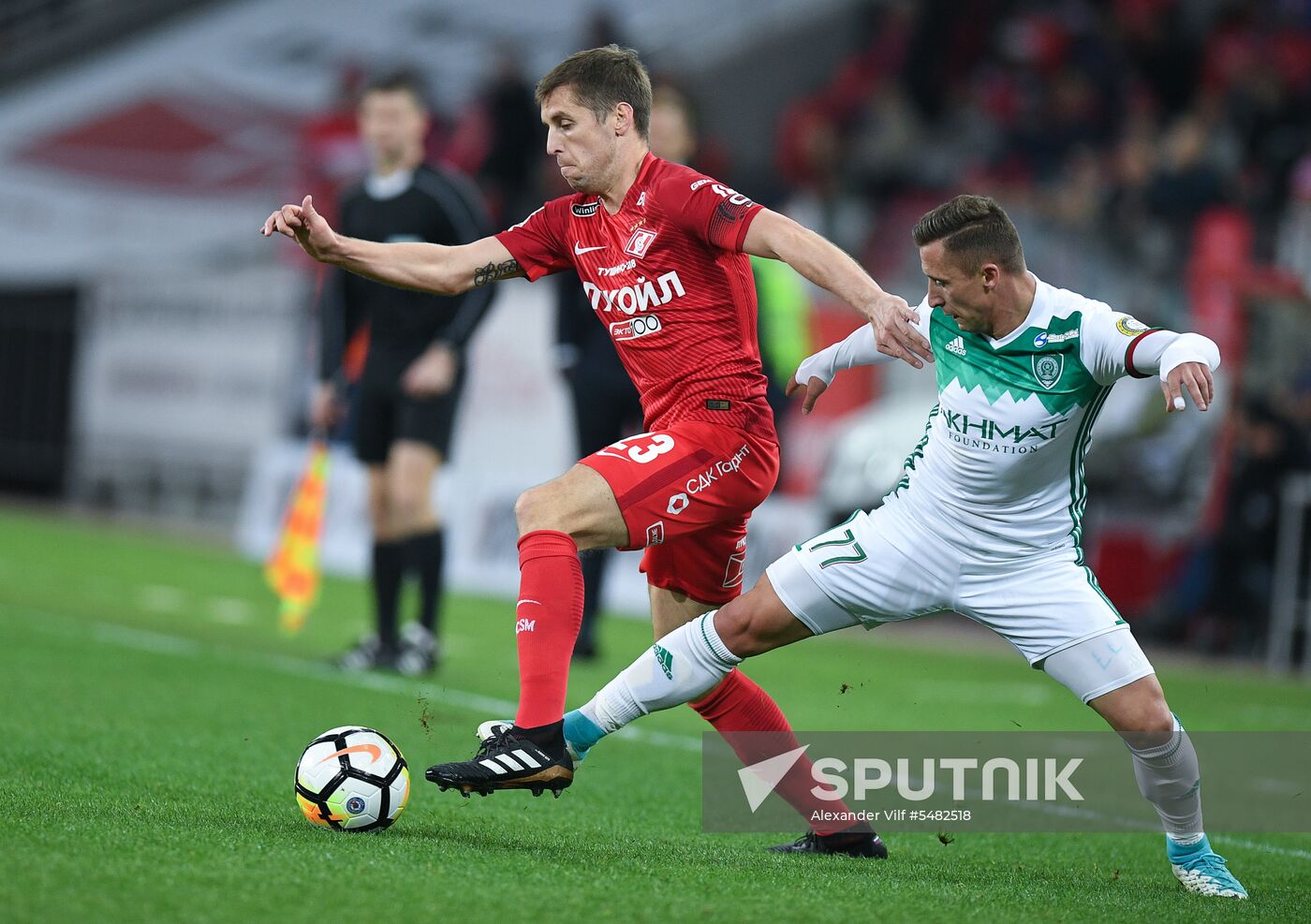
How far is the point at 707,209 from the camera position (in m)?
4.55

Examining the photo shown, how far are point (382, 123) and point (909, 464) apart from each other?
4198 mm

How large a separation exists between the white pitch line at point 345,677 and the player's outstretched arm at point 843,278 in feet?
7.31

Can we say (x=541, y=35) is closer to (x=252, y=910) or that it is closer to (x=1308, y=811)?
(x=1308, y=811)

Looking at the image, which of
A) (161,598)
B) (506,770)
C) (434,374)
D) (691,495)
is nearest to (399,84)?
(434,374)

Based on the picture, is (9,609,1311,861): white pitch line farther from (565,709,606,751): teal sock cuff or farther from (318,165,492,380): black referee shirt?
(565,709,606,751): teal sock cuff

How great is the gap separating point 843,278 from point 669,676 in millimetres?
1136

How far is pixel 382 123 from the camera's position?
26.3 feet

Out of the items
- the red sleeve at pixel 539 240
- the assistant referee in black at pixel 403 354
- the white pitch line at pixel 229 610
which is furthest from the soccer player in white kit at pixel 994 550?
the white pitch line at pixel 229 610

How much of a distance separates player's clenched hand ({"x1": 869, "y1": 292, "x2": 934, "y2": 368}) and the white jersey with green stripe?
347 mm

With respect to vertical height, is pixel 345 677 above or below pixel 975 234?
below

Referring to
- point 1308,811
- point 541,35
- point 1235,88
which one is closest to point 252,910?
point 1308,811

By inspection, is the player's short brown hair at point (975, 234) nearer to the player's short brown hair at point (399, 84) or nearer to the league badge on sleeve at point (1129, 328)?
the league badge on sleeve at point (1129, 328)

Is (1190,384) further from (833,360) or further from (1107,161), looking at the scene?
(1107,161)

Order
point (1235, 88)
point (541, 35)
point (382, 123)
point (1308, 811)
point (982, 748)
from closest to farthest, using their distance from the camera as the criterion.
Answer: point (1308, 811) → point (982, 748) → point (382, 123) → point (1235, 88) → point (541, 35)
